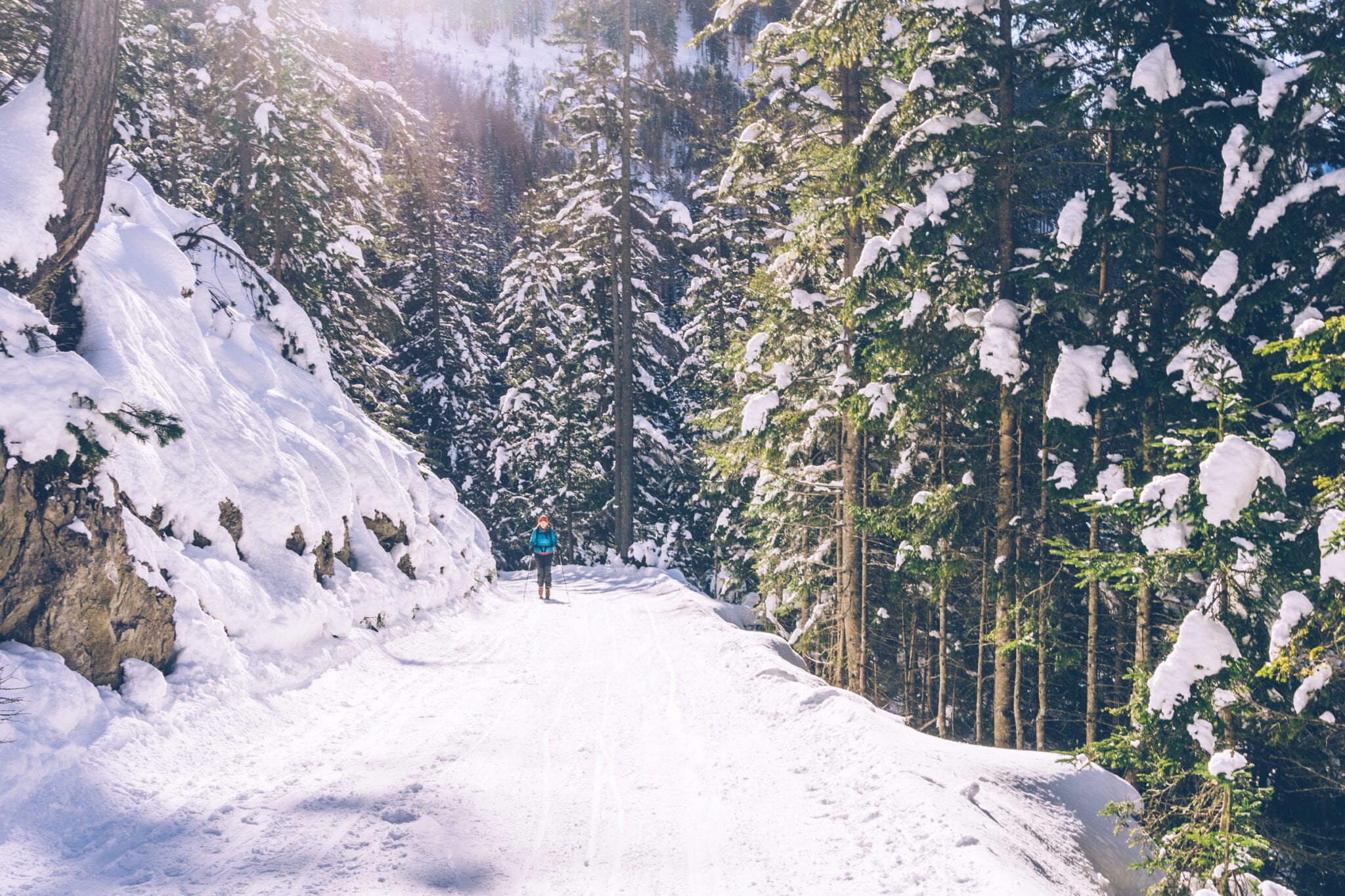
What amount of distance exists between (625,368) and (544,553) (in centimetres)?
973

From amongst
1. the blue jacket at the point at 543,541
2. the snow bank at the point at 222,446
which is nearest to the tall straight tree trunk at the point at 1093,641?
the snow bank at the point at 222,446

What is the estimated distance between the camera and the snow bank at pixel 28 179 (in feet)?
19.7

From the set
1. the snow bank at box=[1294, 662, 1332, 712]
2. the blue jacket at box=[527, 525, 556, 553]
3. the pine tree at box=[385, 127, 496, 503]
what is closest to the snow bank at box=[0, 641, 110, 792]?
the snow bank at box=[1294, 662, 1332, 712]

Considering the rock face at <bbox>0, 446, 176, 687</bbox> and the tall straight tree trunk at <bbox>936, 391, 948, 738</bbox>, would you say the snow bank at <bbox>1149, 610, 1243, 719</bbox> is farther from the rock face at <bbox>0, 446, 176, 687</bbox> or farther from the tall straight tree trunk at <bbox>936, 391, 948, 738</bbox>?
the rock face at <bbox>0, 446, 176, 687</bbox>

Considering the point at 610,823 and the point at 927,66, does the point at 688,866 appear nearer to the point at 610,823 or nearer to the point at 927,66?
the point at 610,823

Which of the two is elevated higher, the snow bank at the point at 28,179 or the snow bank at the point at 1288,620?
the snow bank at the point at 28,179

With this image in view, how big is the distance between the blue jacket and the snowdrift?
3.13m

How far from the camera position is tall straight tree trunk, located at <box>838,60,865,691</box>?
13.0 metres

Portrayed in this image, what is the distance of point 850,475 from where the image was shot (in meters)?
13.7

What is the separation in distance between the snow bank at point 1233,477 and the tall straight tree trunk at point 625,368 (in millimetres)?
20627

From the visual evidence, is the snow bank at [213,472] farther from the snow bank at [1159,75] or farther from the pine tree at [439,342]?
the pine tree at [439,342]

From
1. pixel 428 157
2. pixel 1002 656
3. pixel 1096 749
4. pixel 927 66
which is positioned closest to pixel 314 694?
pixel 1096 749

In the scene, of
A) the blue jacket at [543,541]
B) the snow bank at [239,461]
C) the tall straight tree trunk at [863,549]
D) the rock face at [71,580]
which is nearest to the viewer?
the rock face at [71,580]

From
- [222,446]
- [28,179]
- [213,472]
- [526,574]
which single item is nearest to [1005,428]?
[213,472]
